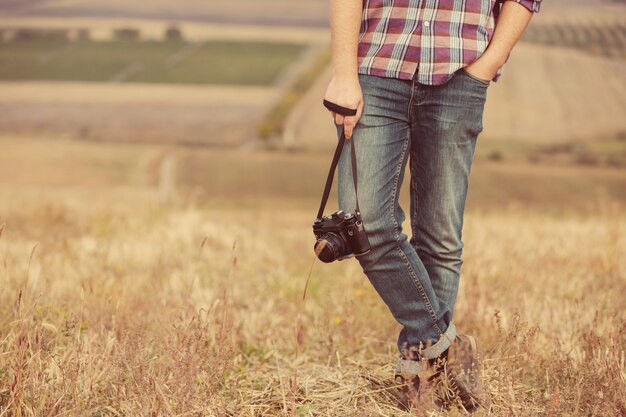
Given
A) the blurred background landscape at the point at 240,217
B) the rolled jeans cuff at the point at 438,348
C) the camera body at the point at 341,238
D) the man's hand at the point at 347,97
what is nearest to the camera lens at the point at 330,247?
the camera body at the point at 341,238

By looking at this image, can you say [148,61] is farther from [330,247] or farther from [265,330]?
[330,247]

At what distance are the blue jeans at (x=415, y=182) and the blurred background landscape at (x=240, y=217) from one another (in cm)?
34

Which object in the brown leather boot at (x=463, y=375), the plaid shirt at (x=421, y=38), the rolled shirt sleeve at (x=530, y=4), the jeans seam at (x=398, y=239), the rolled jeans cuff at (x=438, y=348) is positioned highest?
the rolled shirt sleeve at (x=530, y=4)

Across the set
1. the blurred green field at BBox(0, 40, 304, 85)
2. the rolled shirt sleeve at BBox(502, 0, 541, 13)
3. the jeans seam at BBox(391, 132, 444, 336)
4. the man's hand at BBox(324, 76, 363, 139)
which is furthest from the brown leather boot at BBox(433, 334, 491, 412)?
the blurred green field at BBox(0, 40, 304, 85)

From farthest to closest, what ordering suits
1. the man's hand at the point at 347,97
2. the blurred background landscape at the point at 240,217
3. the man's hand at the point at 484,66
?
the blurred background landscape at the point at 240,217, the man's hand at the point at 484,66, the man's hand at the point at 347,97

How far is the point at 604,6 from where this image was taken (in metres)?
20.8

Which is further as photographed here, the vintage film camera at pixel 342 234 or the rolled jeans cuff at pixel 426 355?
the rolled jeans cuff at pixel 426 355

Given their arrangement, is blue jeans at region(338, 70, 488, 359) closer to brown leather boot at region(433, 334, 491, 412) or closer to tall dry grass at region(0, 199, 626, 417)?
brown leather boot at region(433, 334, 491, 412)

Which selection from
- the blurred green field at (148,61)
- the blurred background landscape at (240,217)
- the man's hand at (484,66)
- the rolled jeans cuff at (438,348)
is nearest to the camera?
the man's hand at (484,66)

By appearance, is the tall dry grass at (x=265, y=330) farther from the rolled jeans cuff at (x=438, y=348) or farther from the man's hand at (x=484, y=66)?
the man's hand at (x=484, y=66)

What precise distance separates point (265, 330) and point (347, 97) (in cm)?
189

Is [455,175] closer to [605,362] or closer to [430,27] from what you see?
[430,27]

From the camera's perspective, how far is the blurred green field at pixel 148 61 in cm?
→ 3488

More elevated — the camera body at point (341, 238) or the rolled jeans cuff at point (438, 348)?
the camera body at point (341, 238)
